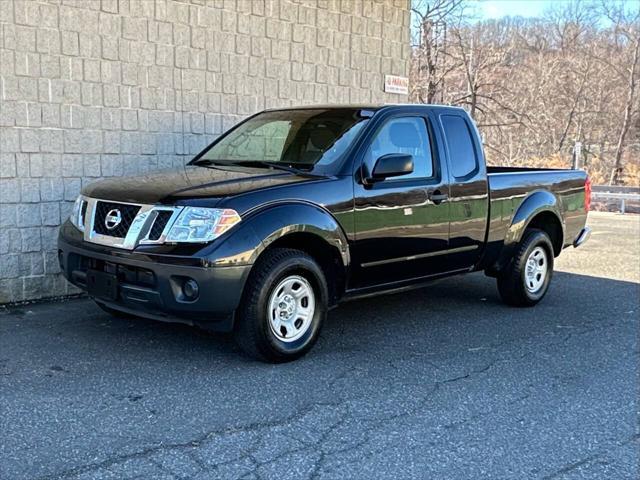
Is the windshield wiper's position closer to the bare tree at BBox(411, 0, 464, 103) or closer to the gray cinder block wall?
the gray cinder block wall

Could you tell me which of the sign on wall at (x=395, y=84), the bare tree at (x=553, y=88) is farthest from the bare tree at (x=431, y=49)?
the sign on wall at (x=395, y=84)

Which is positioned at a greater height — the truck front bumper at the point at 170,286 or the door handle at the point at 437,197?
the door handle at the point at 437,197

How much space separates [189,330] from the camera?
5.88 metres

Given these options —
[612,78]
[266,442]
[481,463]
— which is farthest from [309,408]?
[612,78]

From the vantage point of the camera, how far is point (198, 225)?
4.66 m

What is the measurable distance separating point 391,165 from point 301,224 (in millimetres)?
946

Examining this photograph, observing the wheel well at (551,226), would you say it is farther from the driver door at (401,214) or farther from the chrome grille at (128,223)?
the chrome grille at (128,223)

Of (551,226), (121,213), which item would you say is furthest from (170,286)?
(551,226)

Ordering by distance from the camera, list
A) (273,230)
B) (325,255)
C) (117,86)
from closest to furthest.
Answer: (273,230)
(325,255)
(117,86)

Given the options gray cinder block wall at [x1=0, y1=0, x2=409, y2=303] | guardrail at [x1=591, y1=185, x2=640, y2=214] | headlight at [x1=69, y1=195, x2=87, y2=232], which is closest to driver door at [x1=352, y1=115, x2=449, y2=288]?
headlight at [x1=69, y1=195, x2=87, y2=232]

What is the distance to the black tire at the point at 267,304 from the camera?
485cm

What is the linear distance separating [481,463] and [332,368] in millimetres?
1628

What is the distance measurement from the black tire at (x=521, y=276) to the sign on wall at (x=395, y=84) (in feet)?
13.3

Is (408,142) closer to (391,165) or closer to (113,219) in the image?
(391,165)
